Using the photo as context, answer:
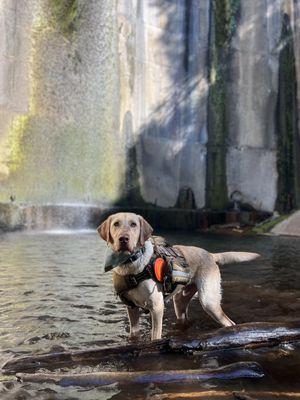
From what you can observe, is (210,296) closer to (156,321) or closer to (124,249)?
(156,321)

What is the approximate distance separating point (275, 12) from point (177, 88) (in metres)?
6.11

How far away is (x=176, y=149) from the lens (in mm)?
19703

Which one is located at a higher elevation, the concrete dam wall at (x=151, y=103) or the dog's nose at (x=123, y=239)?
the concrete dam wall at (x=151, y=103)

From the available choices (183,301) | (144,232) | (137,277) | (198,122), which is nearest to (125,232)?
(144,232)

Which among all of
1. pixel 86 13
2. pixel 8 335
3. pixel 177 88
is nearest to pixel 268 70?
pixel 177 88

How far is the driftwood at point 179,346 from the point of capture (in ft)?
10.5

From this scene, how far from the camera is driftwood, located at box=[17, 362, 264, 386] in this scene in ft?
9.39

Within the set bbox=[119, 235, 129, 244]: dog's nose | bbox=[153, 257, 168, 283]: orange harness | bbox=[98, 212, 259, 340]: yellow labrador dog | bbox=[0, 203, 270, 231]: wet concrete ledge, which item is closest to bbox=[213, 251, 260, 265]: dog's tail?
bbox=[98, 212, 259, 340]: yellow labrador dog

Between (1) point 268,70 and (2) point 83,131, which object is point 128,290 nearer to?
(2) point 83,131

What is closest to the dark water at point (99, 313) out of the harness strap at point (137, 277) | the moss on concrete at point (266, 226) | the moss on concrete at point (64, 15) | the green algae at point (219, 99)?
the harness strap at point (137, 277)

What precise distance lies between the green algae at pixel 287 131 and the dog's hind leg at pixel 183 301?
16.8 metres

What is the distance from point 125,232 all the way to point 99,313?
5.36 feet

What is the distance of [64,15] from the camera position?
1653cm

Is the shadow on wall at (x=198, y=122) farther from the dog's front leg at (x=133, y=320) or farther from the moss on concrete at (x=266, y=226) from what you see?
the dog's front leg at (x=133, y=320)
